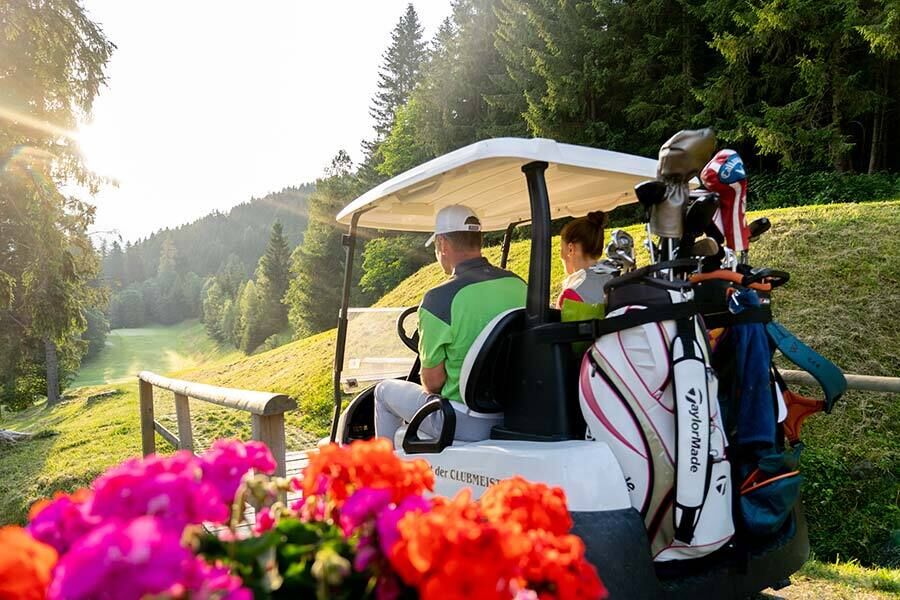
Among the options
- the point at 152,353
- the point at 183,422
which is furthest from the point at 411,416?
the point at 152,353

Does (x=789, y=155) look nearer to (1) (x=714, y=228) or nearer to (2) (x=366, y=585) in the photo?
(1) (x=714, y=228)

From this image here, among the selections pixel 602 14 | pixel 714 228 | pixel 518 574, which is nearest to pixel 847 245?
pixel 714 228

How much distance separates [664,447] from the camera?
6.95ft

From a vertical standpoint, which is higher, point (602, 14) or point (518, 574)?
point (602, 14)

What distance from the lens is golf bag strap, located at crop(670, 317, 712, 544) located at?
2.06m

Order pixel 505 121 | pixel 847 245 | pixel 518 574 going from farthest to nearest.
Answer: pixel 505 121 → pixel 847 245 → pixel 518 574

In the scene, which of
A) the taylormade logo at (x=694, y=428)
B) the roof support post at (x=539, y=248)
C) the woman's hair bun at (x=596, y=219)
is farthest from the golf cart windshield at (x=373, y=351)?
the taylormade logo at (x=694, y=428)

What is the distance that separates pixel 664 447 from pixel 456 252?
4.29 feet

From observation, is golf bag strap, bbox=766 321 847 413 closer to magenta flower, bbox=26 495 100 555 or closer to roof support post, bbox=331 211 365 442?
roof support post, bbox=331 211 365 442

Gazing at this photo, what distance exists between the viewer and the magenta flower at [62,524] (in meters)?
0.79

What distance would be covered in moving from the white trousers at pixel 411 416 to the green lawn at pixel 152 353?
1945 inches

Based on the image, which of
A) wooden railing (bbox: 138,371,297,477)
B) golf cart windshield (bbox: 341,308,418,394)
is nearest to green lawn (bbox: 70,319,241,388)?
wooden railing (bbox: 138,371,297,477)

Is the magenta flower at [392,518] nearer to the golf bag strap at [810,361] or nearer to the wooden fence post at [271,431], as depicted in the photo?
the golf bag strap at [810,361]

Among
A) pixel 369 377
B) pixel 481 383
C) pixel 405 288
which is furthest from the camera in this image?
pixel 405 288
